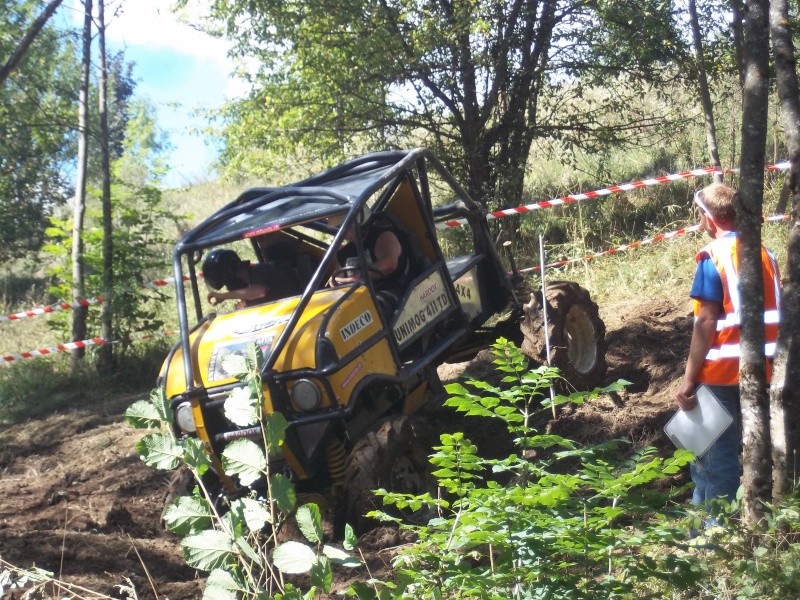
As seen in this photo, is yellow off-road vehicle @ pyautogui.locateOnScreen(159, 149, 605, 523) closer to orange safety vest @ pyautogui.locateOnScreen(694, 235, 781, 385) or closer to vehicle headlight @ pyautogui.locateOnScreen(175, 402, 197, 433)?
vehicle headlight @ pyautogui.locateOnScreen(175, 402, 197, 433)

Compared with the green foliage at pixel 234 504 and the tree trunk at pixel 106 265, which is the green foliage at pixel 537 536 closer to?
the green foliage at pixel 234 504

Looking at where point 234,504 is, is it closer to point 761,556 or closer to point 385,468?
point 761,556

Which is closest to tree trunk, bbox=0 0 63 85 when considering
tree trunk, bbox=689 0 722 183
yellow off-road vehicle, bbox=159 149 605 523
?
yellow off-road vehicle, bbox=159 149 605 523

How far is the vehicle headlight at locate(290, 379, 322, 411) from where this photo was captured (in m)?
5.61

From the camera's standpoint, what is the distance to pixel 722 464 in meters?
4.39

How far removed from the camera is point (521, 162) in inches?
511

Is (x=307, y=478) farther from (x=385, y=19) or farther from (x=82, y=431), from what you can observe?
→ (x=385, y=19)

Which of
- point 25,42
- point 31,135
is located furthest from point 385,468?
point 31,135

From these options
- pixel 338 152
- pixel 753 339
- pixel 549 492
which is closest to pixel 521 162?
pixel 338 152

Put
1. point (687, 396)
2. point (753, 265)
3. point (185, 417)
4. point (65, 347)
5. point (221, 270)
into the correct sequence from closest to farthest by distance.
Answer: point (753, 265) → point (687, 396) → point (185, 417) → point (221, 270) → point (65, 347)

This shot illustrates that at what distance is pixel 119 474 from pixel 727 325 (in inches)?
194

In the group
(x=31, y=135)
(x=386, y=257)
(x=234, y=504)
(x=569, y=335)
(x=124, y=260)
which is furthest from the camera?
(x=31, y=135)

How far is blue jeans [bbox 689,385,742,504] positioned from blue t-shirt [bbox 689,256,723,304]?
0.40 m

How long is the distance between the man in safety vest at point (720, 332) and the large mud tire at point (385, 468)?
169 cm
